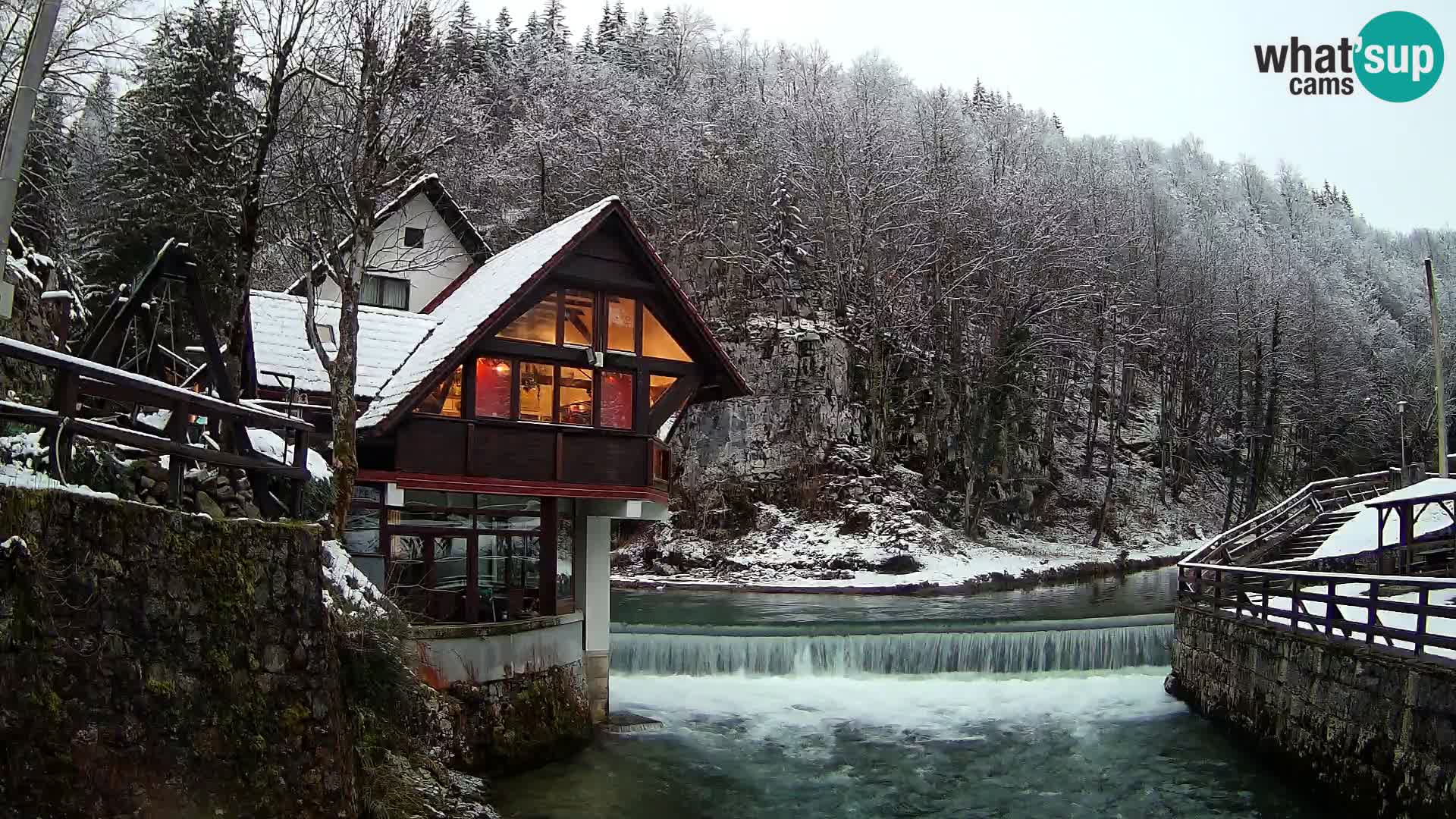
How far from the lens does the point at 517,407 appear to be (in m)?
19.0

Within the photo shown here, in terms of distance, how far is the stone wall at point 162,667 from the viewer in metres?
7.31

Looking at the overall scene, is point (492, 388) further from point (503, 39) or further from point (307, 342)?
point (503, 39)

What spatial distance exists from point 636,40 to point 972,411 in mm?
34308

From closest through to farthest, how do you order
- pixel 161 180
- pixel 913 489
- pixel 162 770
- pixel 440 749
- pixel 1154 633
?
pixel 162 770 → pixel 440 749 → pixel 1154 633 → pixel 161 180 → pixel 913 489

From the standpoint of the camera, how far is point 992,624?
26.1 metres

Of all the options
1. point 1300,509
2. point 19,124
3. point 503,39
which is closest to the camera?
point 19,124

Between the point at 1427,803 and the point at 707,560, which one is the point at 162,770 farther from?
the point at 707,560

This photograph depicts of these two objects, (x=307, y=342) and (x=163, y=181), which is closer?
(x=307, y=342)

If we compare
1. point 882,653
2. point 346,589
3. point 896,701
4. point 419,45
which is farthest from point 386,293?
point 346,589

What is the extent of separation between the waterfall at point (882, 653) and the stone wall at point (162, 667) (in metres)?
14.1

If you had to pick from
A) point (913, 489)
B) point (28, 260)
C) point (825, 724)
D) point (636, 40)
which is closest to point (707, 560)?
point (913, 489)

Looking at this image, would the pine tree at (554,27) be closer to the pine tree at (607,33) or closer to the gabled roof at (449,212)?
the pine tree at (607,33)

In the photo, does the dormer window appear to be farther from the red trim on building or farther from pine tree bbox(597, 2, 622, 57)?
pine tree bbox(597, 2, 622, 57)

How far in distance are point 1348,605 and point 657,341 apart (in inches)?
487
